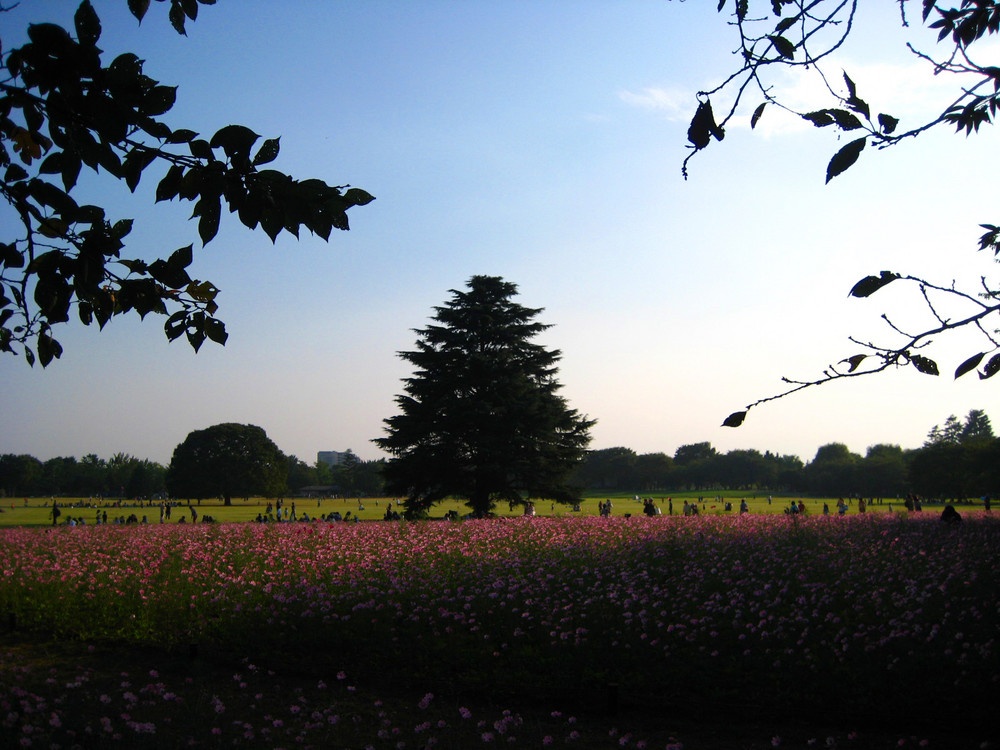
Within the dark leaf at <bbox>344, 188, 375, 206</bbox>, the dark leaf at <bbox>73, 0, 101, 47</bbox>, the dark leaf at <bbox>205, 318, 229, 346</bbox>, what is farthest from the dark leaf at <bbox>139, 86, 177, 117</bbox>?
the dark leaf at <bbox>205, 318, 229, 346</bbox>

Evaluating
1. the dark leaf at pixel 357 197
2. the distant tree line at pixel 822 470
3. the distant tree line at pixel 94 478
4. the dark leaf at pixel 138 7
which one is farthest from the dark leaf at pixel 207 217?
the distant tree line at pixel 94 478

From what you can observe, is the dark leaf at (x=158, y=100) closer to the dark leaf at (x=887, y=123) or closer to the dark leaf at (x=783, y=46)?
the dark leaf at (x=783, y=46)

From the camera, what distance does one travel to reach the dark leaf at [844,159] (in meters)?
2.59

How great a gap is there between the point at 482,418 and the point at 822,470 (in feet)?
276

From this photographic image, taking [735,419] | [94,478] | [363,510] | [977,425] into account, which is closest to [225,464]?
[363,510]

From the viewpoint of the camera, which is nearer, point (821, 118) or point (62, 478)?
point (821, 118)

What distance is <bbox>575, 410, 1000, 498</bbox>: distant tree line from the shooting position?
6688cm

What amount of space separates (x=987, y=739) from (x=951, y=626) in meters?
2.53

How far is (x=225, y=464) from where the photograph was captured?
7412cm

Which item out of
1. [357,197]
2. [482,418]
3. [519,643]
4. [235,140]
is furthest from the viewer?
[482,418]

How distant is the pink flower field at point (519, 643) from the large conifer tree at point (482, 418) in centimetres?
1457

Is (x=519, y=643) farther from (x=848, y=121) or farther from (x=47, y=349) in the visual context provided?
(x=848, y=121)

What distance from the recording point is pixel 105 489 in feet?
409

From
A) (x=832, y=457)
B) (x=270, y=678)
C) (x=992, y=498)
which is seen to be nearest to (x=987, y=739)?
(x=270, y=678)
